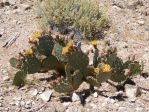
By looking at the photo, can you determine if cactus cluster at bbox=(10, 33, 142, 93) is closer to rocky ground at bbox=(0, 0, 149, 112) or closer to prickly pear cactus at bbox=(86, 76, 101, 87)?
prickly pear cactus at bbox=(86, 76, 101, 87)

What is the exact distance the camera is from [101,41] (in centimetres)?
623

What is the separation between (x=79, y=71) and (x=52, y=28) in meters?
1.78

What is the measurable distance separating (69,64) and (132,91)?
803 mm

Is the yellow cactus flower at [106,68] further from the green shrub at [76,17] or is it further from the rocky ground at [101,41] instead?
the green shrub at [76,17]

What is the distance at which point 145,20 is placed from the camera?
6715 mm

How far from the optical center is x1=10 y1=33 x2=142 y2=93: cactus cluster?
479cm

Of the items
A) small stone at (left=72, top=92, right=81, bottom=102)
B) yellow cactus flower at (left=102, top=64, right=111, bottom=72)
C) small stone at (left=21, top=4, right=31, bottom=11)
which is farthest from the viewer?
small stone at (left=21, top=4, right=31, bottom=11)

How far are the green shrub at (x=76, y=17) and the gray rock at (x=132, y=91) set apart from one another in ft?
4.63

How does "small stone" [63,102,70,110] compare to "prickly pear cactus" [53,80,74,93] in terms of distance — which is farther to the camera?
"small stone" [63,102,70,110]

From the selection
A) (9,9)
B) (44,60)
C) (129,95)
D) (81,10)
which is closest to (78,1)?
(81,10)

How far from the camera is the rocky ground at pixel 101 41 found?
4.85 metres

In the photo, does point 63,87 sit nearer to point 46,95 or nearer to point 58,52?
point 46,95

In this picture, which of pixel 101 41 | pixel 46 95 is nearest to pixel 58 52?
pixel 46 95

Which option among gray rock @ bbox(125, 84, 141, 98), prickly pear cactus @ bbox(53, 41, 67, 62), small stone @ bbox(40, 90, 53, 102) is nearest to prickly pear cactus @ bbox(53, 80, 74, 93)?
small stone @ bbox(40, 90, 53, 102)
